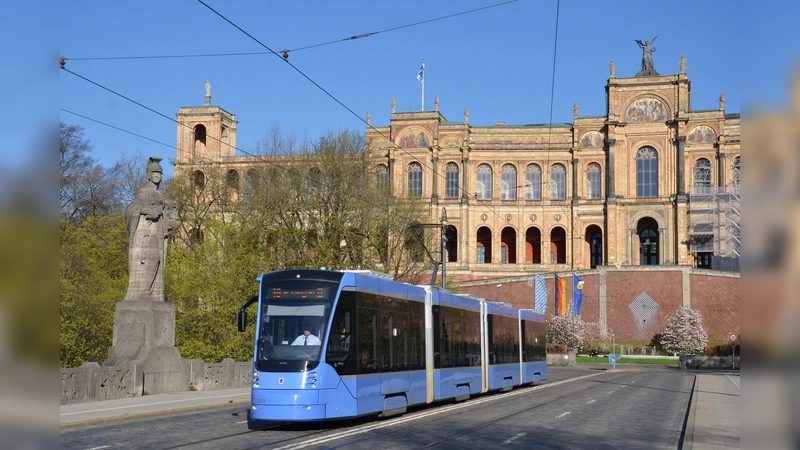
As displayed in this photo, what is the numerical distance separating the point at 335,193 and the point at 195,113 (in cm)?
4871

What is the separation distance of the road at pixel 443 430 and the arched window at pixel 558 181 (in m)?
70.5

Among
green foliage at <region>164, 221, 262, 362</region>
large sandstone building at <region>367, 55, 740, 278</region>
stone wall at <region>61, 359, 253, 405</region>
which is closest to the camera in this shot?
stone wall at <region>61, 359, 253, 405</region>

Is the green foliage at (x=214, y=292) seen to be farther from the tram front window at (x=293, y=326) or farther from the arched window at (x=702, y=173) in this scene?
the arched window at (x=702, y=173)

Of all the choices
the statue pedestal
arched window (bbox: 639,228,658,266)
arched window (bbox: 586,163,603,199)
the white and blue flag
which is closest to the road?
the statue pedestal

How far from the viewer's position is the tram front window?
17.0 meters

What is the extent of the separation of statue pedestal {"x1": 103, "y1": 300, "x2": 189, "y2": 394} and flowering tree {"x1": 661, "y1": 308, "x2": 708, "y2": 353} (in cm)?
6233

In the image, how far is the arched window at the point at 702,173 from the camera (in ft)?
296

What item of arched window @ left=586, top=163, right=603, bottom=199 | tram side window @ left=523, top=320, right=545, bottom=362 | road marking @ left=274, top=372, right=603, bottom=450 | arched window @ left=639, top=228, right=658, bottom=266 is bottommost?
road marking @ left=274, top=372, right=603, bottom=450

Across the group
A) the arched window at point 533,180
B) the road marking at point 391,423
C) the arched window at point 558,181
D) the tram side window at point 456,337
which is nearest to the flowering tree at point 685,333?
the arched window at point 558,181

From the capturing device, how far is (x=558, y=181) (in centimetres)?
9544

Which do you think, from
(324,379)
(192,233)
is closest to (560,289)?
(192,233)

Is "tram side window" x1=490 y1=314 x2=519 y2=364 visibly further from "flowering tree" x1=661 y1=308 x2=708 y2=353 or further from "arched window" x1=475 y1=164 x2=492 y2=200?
"arched window" x1=475 y1=164 x2=492 y2=200

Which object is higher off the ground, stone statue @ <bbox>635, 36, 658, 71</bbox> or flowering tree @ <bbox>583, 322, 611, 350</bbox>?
stone statue @ <bbox>635, 36, 658, 71</bbox>

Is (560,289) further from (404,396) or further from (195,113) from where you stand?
(404,396)
